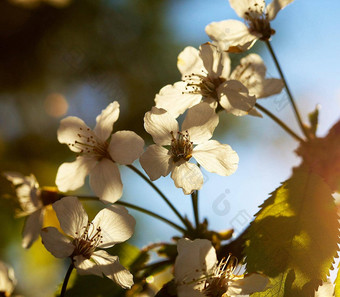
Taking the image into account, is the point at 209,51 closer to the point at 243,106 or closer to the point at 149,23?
the point at 243,106

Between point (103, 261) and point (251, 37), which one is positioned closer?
point (103, 261)

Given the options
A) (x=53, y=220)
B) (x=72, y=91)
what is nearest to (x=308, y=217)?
(x=53, y=220)

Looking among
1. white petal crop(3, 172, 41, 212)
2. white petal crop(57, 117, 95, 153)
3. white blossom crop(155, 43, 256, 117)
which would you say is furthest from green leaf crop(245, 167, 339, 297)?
white petal crop(3, 172, 41, 212)

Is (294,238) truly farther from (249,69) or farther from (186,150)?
(249,69)

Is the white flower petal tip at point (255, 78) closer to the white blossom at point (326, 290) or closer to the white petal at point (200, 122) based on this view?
the white petal at point (200, 122)

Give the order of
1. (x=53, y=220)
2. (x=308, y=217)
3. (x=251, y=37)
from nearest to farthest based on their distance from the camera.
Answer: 1. (x=308, y=217)
2. (x=251, y=37)
3. (x=53, y=220)

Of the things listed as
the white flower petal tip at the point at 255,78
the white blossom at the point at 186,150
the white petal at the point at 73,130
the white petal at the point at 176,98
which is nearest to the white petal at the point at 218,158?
the white blossom at the point at 186,150
